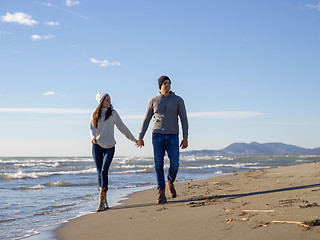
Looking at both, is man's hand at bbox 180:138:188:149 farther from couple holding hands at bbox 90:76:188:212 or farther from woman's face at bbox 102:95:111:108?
woman's face at bbox 102:95:111:108

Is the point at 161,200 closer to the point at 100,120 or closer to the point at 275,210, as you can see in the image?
the point at 100,120

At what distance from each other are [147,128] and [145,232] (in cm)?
256

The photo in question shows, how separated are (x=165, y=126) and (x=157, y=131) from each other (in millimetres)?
152

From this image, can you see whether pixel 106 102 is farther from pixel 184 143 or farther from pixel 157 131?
pixel 184 143

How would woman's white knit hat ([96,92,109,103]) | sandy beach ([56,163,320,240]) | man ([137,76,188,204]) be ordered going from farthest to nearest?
1. woman's white knit hat ([96,92,109,103])
2. man ([137,76,188,204])
3. sandy beach ([56,163,320,240])

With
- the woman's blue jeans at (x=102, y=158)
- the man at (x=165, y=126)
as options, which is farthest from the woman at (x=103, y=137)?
the man at (x=165, y=126)

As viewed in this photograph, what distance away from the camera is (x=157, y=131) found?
552 cm

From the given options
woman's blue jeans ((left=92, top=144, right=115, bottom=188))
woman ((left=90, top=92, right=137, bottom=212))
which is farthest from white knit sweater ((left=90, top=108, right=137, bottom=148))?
woman's blue jeans ((left=92, top=144, right=115, bottom=188))

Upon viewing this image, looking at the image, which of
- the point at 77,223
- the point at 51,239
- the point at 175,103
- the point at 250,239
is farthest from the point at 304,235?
the point at 175,103

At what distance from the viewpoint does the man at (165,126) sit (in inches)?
217

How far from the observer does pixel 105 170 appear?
18.3 ft

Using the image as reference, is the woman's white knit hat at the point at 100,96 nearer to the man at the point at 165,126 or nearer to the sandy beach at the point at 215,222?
the man at the point at 165,126

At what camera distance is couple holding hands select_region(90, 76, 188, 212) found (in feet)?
18.1

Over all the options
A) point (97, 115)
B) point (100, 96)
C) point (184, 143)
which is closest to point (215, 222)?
point (184, 143)
